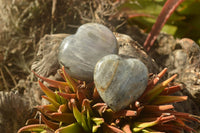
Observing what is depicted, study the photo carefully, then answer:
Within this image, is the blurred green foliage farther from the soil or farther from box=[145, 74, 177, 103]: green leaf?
box=[145, 74, 177, 103]: green leaf

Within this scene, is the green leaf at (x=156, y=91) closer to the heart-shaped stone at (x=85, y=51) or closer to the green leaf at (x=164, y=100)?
the green leaf at (x=164, y=100)

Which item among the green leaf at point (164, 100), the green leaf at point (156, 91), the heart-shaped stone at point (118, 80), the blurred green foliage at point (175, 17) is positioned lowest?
the green leaf at point (164, 100)

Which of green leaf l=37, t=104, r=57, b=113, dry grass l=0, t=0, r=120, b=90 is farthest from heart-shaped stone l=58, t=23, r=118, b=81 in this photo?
dry grass l=0, t=0, r=120, b=90

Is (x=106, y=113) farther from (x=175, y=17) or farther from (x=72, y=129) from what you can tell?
(x=175, y=17)

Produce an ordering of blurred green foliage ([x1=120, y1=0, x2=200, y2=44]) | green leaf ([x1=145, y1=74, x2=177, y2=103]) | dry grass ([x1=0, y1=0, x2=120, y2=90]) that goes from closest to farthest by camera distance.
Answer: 1. green leaf ([x1=145, y1=74, x2=177, y2=103])
2. dry grass ([x1=0, y1=0, x2=120, y2=90])
3. blurred green foliage ([x1=120, y1=0, x2=200, y2=44])

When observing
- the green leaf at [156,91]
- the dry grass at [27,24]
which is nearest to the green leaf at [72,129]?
the green leaf at [156,91]

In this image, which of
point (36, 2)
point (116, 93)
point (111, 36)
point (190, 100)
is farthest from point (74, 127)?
point (36, 2)

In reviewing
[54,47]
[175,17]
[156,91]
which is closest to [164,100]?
[156,91]
